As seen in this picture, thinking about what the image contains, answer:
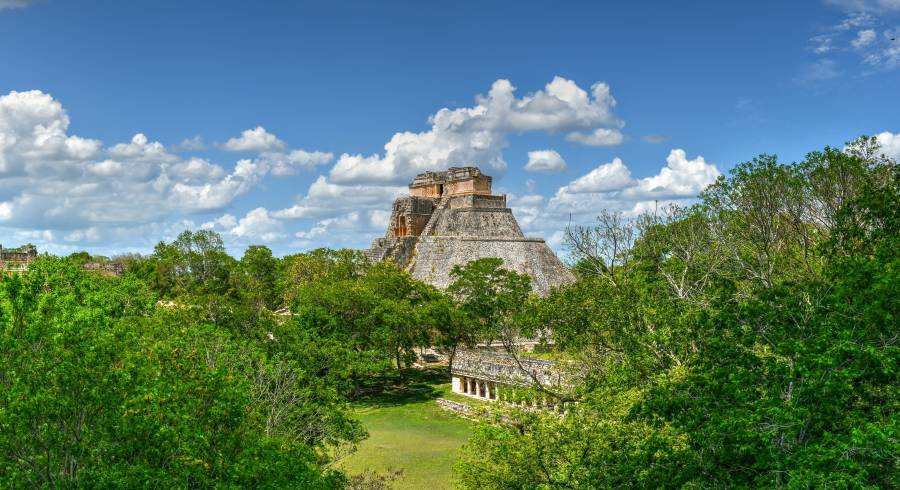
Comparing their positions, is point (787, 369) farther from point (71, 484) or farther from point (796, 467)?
point (71, 484)

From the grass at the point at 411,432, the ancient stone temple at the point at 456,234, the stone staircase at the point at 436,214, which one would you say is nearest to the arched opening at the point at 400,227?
the ancient stone temple at the point at 456,234

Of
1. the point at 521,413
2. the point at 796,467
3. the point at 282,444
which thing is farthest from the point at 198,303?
the point at 796,467

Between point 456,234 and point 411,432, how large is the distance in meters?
22.9

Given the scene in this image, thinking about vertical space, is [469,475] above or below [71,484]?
below

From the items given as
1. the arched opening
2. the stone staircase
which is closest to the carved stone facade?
the stone staircase

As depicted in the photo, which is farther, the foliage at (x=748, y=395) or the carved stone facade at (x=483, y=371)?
the carved stone facade at (x=483, y=371)

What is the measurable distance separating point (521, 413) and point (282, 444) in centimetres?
435

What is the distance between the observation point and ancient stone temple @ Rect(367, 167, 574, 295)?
42.8 meters

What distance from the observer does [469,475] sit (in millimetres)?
12898

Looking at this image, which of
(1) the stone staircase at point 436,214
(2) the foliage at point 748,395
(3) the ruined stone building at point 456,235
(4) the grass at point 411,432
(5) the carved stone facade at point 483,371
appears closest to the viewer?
(2) the foliage at point 748,395

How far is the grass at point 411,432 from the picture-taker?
64.9ft

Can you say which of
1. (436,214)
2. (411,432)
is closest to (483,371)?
(411,432)

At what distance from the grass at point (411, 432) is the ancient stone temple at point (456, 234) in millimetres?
10741

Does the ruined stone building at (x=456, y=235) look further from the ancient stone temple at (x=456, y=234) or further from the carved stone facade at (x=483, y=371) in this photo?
the carved stone facade at (x=483, y=371)
